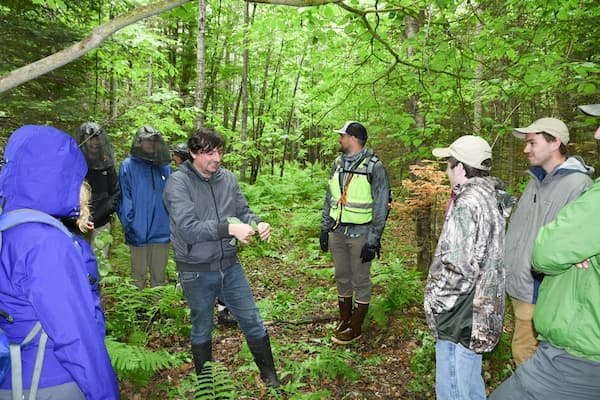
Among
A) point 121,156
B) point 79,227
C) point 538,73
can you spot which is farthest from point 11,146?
point 121,156

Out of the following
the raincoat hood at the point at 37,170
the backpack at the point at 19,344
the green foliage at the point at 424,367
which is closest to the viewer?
the backpack at the point at 19,344

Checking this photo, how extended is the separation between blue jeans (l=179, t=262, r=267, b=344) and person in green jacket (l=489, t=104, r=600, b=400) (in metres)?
2.43

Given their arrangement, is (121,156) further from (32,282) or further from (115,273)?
(32,282)

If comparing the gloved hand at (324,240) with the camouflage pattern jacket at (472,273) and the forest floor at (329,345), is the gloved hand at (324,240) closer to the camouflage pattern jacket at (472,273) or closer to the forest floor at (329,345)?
the forest floor at (329,345)

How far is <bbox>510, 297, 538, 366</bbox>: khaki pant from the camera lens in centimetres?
355

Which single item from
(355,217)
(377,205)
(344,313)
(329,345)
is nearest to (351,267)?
(344,313)

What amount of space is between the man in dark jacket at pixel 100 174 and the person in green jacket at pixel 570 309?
15.8 feet

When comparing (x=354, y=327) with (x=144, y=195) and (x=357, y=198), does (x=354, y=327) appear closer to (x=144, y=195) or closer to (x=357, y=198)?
(x=357, y=198)

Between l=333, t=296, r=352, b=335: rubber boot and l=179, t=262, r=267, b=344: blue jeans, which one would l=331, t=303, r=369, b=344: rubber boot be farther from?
l=179, t=262, r=267, b=344: blue jeans

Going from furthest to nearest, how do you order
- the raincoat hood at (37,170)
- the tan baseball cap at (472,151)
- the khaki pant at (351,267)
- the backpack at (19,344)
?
the khaki pant at (351,267), the tan baseball cap at (472,151), the raincoat hood at (37,170), the backpack at (19,344)

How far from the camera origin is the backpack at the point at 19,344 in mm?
1618

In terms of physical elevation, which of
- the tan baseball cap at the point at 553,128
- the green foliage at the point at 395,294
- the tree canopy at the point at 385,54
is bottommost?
the green foliage at the point at 395,294

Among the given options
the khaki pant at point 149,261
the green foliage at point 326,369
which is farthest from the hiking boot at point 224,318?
the green foliage at point 326,369

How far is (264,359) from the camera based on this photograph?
3.89 m
